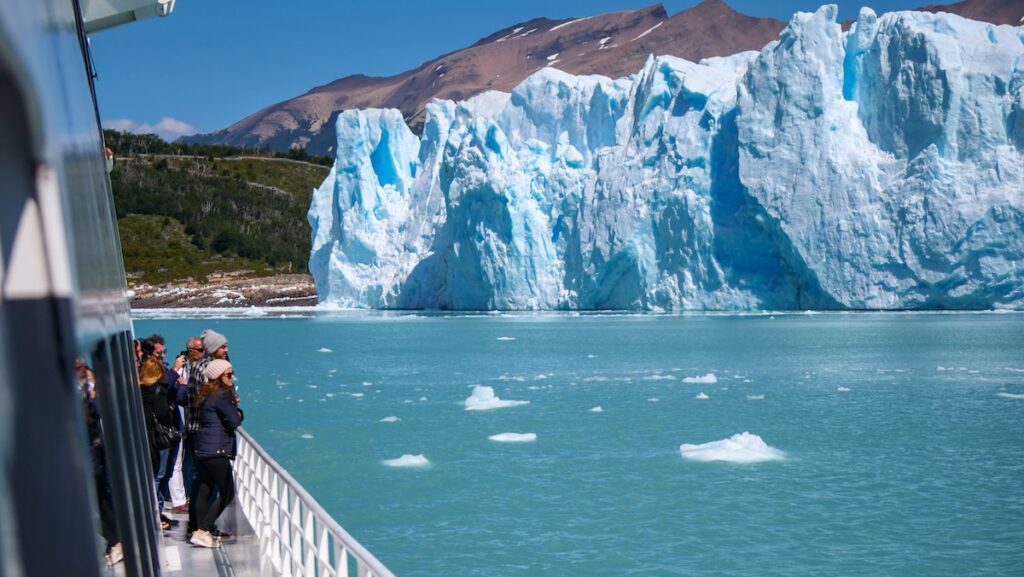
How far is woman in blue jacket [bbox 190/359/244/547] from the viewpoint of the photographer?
4586 millimetres

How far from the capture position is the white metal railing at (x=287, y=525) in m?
2.88

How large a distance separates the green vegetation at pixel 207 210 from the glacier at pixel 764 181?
138 feet

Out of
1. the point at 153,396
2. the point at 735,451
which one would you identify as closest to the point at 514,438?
the point at 735,451

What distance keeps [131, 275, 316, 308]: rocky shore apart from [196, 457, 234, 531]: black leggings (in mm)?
60404

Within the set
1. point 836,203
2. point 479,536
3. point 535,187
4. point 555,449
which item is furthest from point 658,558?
point 535,187

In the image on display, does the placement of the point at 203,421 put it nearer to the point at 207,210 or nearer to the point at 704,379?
the point at 704,379

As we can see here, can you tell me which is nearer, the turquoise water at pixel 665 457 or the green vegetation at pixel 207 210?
the turquoise water at pixel 665 457

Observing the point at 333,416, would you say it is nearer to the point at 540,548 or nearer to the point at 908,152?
the point at 540,548

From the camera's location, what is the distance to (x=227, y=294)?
6781cm

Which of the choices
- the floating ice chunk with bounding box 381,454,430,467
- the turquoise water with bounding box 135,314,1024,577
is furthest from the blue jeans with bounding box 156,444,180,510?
the floating ice chunk with bounding box 381,454,430,467

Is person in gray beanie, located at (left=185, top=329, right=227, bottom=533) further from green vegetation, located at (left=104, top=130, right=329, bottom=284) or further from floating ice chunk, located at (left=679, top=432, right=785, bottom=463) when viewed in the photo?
green vegetation, located at (left=104, top=130, right=329, bottom=284)

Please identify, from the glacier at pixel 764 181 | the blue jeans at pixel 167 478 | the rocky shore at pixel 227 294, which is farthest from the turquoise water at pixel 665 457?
the rocky shore at pixel 227 294

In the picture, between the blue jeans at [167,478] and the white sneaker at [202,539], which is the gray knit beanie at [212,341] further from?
the blue jeans at [167,478]

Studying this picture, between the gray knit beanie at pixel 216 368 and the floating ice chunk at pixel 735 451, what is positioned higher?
the gray knit beanie at pixel 216 368
